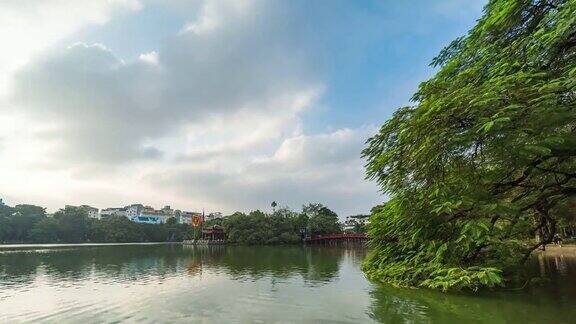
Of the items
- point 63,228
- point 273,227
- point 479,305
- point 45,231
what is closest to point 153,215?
point 63,228

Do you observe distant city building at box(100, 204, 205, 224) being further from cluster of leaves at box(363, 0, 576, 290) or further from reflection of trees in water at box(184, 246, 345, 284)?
cluster of leaves at box(363, 0, 576, 290)

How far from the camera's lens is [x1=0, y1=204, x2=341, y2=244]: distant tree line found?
79.5m

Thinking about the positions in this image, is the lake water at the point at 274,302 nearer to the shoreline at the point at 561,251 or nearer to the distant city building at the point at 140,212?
the shoreline at the point at 561,251

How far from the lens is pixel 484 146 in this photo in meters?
10.2

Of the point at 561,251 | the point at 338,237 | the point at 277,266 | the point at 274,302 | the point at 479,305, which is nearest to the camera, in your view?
the point at 479,305

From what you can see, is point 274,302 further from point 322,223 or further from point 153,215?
point 153,215

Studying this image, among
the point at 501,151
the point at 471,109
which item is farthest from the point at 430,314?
the point at 471,109

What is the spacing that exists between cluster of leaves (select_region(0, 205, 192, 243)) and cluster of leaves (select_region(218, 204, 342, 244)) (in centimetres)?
2643

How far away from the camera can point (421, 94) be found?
1234 centimetres

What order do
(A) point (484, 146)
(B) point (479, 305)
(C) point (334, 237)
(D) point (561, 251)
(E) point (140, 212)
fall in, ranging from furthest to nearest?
(E) point (140, 212) < (C) point (334, 237) < (D) point (561, 251) < (B) point (479, 305) < (A) point (484, 146)

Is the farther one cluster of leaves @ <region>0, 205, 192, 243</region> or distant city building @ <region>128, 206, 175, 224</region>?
distant city building @ <region>128, 206, 175, 224</region>

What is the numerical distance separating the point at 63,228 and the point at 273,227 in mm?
43382

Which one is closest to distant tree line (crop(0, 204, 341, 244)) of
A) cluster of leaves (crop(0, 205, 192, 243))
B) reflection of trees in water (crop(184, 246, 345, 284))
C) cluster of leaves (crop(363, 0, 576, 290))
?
cluster of leaves (crop(0, 205, 192, 243))

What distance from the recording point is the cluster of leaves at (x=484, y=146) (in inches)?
340
